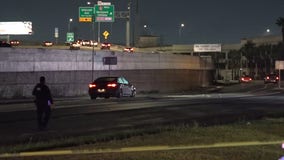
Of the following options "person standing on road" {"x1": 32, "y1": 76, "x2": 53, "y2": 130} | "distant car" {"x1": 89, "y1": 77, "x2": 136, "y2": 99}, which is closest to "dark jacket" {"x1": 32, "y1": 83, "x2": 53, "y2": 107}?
"person standing on road" {"x1": 32, "y1": 76, "x2": 53, "y2": 130}

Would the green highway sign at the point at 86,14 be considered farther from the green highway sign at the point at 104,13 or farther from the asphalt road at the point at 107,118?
the asphalt road at the point at 107,118

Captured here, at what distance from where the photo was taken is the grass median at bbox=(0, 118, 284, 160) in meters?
10.8

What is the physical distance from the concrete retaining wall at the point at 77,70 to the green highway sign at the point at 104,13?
25.3 feet

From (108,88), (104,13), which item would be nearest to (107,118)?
(108,88)

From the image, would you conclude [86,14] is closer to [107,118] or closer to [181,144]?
[107,118]

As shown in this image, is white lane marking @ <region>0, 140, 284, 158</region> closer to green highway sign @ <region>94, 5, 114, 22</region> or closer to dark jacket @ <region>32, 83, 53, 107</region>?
dark jacket @ <region>32, 83, 53, 107</region>

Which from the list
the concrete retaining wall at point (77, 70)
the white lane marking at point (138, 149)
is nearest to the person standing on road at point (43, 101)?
the white lane marking at point (138, 149)

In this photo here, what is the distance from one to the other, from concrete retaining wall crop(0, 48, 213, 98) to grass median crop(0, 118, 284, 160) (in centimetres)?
2584

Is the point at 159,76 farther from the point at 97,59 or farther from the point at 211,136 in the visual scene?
the point at 211,136

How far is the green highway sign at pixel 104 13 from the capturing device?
64.6 m

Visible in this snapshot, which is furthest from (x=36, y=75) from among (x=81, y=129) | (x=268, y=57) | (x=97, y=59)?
(x=268, y=57)

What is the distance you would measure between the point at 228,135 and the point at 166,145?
221 cm

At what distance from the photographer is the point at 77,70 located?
1825 inches

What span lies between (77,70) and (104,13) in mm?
19450
